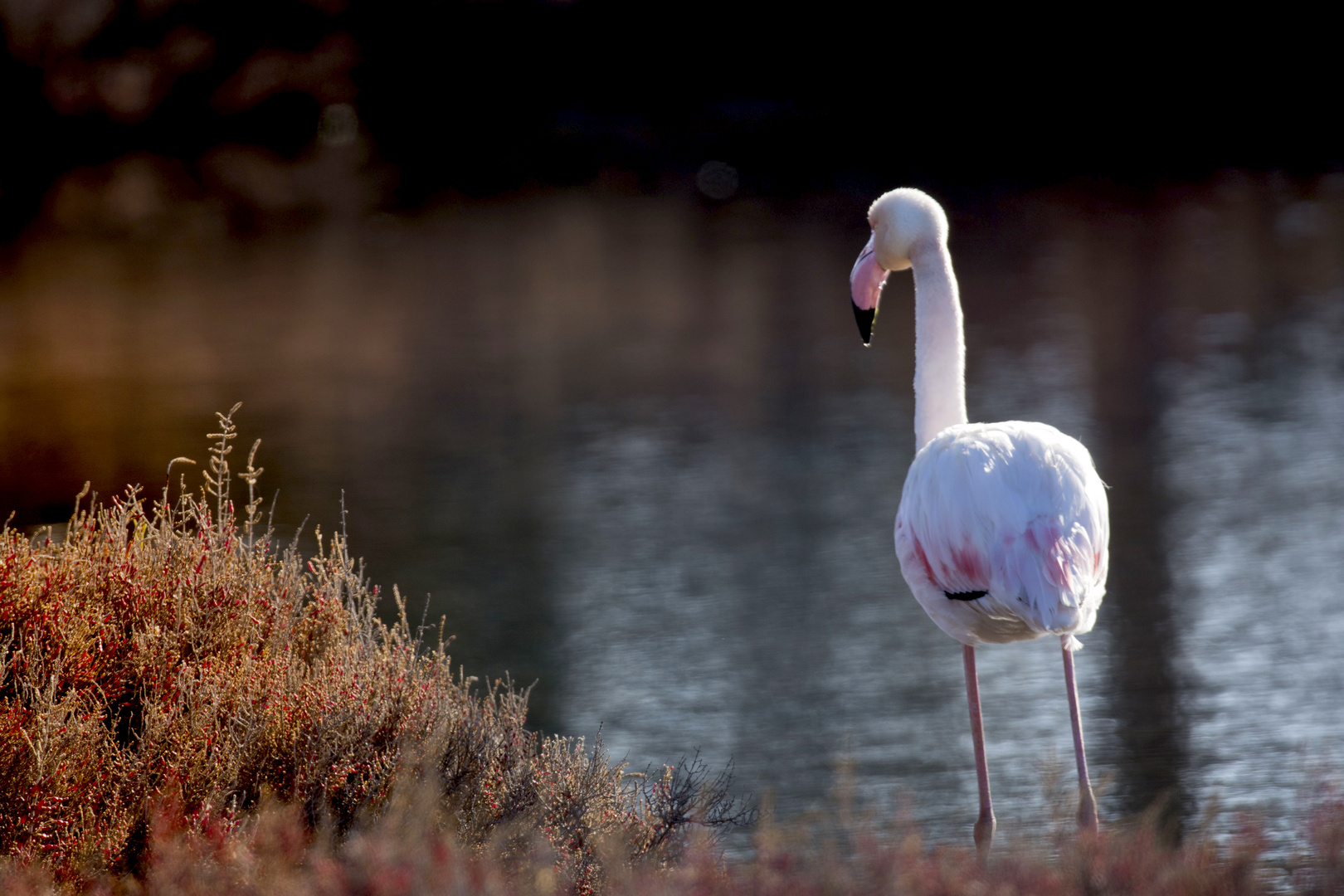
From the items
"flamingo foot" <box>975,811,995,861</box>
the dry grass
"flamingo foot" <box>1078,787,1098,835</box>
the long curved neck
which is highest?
the long curved neck

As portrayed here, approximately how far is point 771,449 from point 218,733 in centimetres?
664

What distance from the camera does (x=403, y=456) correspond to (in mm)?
10695

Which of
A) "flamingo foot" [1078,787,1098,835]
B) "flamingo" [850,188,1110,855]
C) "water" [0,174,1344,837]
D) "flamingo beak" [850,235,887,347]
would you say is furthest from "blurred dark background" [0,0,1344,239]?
"flamingo foot" [1078,787,1098,835]

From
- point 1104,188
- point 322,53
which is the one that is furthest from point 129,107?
point 1104,188

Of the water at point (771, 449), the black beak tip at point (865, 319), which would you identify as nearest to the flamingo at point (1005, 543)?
the black beak tip at point (865, 319)

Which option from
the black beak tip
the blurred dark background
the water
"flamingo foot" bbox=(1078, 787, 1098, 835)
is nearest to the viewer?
"flamingo foot" bbox=(1078, 787, 1098, 835)

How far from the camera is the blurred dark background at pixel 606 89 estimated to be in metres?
28.4

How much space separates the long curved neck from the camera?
4.81 metres

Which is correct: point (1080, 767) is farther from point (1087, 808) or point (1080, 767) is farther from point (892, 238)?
point (892, 238)

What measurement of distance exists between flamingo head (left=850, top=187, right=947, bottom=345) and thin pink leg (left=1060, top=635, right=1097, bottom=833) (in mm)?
1350

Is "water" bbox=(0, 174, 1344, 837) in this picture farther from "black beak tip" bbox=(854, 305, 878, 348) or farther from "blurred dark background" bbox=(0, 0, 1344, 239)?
"blurred dark background" bbox=(0, 0, 1344, 239)

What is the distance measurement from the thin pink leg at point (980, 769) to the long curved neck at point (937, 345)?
0.79 metres

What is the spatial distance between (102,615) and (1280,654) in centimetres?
497

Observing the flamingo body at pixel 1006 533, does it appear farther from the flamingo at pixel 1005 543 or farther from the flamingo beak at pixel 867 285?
the flamingo beak at pixel 867 285
